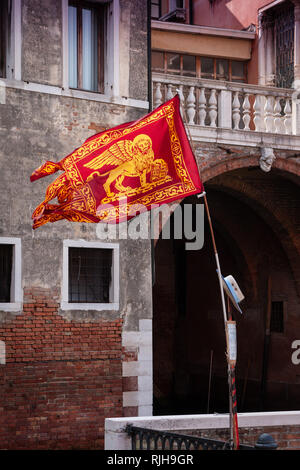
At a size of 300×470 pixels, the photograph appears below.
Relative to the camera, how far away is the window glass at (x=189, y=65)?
1927 cm

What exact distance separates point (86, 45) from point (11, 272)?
153 inches

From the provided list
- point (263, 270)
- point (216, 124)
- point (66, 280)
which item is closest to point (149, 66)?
point (216, 124)

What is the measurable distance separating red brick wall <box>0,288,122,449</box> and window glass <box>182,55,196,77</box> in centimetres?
707

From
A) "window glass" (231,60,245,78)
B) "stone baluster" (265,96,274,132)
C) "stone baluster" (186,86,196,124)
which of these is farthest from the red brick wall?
"window glass" (231,60,245,78)

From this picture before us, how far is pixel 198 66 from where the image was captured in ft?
63.8

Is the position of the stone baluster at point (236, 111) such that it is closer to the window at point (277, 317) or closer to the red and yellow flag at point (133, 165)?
the window at point (277, 317)

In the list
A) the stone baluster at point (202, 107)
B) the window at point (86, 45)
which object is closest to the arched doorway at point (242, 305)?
the stone baluster at point (202, 107)

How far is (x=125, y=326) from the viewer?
14469mm

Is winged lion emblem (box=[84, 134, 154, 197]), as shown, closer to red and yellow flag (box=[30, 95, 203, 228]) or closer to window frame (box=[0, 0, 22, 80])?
red and yellow flag (box=[30, 95, 203, 228])

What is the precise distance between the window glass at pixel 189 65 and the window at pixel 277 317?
5.28 m

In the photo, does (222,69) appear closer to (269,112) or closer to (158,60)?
(158,60)

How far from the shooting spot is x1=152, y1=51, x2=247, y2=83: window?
62.6 ft
